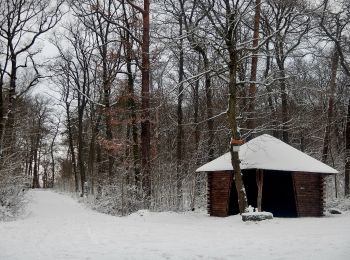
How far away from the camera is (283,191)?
933 inches

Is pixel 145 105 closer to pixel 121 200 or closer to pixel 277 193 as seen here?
pixel 121 200

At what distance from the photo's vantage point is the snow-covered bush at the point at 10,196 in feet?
64.8

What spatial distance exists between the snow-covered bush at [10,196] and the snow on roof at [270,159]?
8.36m

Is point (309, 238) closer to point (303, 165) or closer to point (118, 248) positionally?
point (118, 248)

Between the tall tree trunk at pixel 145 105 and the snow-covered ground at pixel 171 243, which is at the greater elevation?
the tall tree trunk at pixel 145 105

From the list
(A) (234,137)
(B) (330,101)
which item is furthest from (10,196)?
(B) (330,101)

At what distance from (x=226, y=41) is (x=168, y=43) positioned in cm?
207

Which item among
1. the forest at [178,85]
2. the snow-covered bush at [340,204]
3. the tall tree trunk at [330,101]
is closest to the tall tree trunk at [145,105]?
the forest at [178,85]

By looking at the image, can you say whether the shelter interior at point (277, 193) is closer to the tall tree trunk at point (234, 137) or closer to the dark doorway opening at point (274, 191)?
the dark doorway opening at point (274, 191)

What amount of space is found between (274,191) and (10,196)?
12.6m

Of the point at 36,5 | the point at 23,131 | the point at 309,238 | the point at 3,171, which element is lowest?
the point at 309,238

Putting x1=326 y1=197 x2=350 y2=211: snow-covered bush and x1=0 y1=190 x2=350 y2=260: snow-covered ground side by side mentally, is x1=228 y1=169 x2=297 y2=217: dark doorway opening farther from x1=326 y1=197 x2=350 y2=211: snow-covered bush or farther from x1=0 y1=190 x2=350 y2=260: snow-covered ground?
x1=0 y1=190 x2=350 y2=260: snow-covered ground

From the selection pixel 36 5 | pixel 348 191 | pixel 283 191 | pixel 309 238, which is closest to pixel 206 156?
pixel 283 191

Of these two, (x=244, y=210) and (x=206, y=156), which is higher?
(x=206, y=156)
